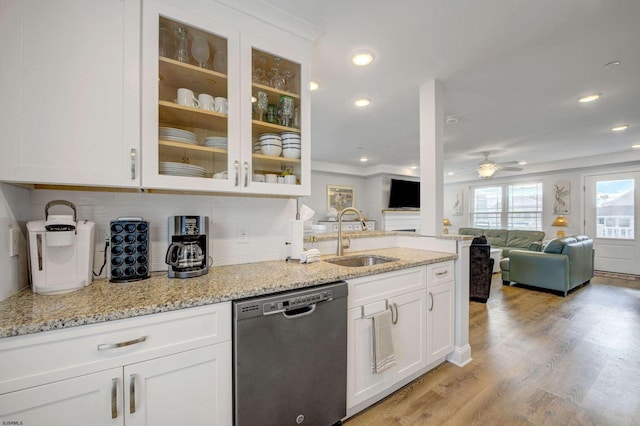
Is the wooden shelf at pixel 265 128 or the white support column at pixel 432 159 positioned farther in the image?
the white support column at pixel 432 159

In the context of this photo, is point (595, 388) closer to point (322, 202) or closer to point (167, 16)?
point (167, 16)

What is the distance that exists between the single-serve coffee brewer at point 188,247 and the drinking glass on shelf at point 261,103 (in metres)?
0.73

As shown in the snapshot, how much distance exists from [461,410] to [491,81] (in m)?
2.74

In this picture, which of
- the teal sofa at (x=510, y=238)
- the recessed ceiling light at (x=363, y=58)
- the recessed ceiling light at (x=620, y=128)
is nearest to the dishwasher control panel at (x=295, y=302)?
the recessed ceiling light at (x=363, y=58)

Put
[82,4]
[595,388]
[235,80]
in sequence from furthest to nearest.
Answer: [595,388] < [235,80] < [82,4]

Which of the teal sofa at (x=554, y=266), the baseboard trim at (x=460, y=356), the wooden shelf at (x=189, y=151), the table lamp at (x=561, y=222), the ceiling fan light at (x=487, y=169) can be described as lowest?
the baseboard trim at (x=460, y=356)

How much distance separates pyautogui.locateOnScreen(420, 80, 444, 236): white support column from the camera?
7.77ft

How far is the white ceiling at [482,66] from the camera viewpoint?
5.24 ft

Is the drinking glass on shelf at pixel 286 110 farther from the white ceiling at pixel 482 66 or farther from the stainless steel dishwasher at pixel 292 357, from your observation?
the stainless steel dishwasher at pixel 292 357

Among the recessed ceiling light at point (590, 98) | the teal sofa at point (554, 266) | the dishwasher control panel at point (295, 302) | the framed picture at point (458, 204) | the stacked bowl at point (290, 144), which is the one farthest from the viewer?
the framed picture at point (458, 204)

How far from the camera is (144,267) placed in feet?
4.47

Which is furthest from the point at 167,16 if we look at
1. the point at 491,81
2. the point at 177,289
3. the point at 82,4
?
the point at 491,81

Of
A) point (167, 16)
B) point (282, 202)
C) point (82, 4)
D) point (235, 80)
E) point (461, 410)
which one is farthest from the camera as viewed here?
point (282, 202)

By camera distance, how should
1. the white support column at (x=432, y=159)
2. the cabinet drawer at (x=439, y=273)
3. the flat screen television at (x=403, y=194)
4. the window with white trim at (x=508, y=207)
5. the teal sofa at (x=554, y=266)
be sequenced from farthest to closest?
the flat screen television at (x=403, y=194) → the window with white trim at (x=508, y=207) → the teal sofa at (x=554, y=266) → the white support column at (x=432, y=159) → the cabinet drawer at (x=439, y=273)
